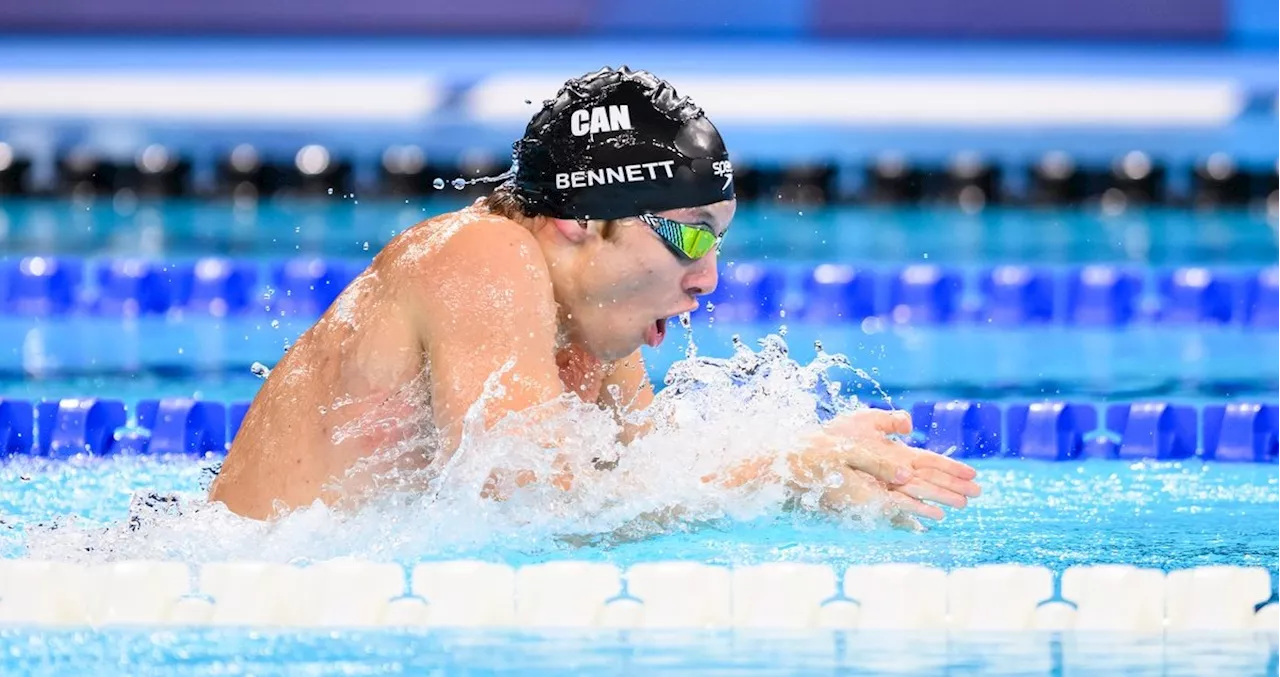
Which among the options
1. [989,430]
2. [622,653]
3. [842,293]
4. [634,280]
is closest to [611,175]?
[634,280]

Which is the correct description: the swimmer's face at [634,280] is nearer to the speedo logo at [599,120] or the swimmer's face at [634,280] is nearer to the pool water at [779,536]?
the speedo logo at [599,120]

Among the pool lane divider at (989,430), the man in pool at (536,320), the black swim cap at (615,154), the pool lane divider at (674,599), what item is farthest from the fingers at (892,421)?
the pool lane divider at (989,430)

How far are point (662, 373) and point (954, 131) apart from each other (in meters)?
5.07

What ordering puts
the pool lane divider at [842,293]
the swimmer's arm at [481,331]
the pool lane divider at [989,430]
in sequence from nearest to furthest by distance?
the swimmer's arm at [481,331], the pool lane divider at [989,430], the pool lane divider at [842,293]

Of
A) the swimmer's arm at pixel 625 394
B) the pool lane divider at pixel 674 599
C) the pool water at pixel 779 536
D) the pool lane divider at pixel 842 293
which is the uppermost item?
the pool lane divider at pixel 842 293

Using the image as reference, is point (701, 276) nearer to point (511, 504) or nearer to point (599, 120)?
point (599, 120)

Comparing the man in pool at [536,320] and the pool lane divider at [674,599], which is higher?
the man in pool at [536,320]

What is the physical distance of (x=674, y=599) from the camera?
2.49 meters

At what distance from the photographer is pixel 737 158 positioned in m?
9.91

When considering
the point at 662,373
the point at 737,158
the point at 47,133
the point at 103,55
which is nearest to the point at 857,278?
the point at 662,373

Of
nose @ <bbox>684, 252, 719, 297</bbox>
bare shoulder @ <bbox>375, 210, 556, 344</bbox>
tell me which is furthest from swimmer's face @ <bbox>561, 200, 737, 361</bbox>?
bare shoulder @ <bbox>375, 210, 556, 344</bbox>

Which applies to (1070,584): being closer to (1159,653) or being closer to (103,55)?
(1159,653)

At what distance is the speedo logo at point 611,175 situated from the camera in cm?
268

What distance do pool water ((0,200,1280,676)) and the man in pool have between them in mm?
104
